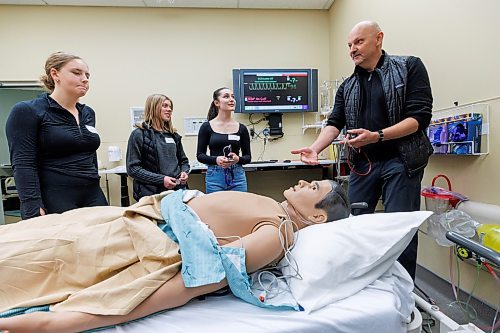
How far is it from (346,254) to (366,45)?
1048 mm

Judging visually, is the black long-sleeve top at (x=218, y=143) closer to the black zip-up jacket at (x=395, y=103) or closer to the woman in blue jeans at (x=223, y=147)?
the woman in blue jeans at (x=223, y=147)

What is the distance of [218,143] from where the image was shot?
2.33 metres

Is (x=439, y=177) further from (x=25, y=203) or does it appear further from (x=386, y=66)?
(x=25, y=203)

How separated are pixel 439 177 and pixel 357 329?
4.87ft

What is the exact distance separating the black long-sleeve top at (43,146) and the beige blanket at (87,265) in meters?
0.40

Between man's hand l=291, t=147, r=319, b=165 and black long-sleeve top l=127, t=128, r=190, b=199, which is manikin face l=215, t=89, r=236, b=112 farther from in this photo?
man's hand l=291, t=147, r=319, b=165

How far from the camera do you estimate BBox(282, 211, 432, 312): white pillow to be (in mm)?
872

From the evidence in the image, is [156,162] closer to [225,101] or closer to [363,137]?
[225,101]

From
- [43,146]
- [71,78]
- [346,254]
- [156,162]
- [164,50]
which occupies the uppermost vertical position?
[164,50]

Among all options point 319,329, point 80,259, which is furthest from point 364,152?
point 80,259

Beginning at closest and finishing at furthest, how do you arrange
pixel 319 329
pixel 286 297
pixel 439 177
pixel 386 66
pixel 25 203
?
pixel 319 329
pixel 286 297
pixel 25 203
pixel 386 66
pixel 439 177

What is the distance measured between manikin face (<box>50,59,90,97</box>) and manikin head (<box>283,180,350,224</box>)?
3.73 feet

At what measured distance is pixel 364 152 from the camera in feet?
5.10

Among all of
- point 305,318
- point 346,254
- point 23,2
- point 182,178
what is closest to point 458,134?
point 346,254
